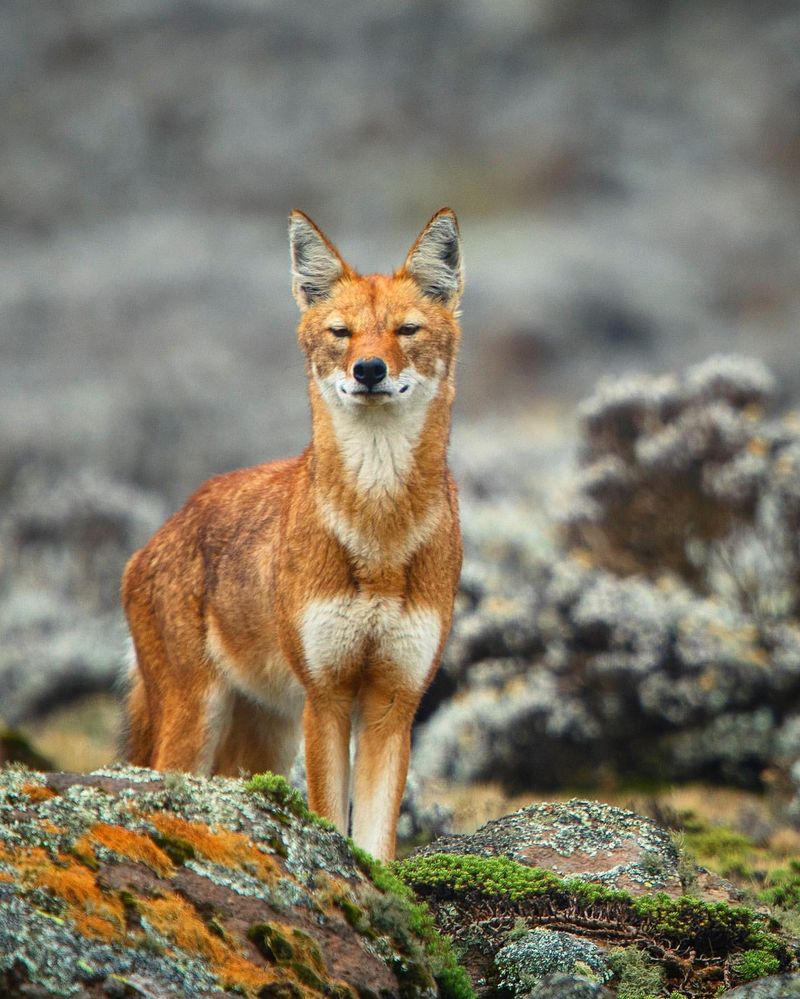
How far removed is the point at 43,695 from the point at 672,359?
37276 mm

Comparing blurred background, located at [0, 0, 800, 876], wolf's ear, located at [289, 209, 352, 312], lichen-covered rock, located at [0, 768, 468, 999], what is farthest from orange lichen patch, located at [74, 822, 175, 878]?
blurred background, located at [0, 0, 800, 876]

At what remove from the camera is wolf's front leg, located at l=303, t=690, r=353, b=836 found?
5.94 metres

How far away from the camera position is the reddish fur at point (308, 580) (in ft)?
19.8

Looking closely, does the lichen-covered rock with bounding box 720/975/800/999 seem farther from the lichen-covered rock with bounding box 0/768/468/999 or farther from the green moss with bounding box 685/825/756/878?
the green moss with bounding box 685/825/756/878

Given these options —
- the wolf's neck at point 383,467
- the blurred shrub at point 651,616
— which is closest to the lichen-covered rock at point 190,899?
the wolf's neck at point 383,467

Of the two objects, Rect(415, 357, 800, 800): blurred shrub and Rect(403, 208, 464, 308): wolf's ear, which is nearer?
Rect(403, 208, 464, 308): wolf's ear

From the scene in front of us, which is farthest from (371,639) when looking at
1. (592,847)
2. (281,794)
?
(281,794)

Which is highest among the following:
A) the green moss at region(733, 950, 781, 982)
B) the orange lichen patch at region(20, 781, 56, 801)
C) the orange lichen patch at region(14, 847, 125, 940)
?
the orange lichen patch at region(20, 781, 56, 801)

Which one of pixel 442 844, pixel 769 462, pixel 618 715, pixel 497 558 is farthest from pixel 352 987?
pixel 497 558

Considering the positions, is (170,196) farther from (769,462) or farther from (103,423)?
(769,462)

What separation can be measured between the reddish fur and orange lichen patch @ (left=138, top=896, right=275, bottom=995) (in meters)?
2.00

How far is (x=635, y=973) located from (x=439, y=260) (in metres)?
3.47

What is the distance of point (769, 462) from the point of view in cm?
1249

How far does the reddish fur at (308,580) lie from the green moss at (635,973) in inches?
55.0
